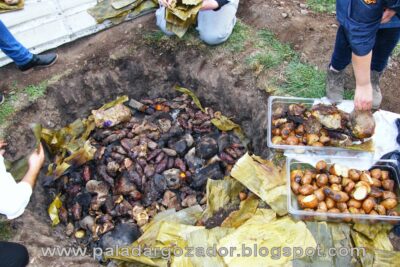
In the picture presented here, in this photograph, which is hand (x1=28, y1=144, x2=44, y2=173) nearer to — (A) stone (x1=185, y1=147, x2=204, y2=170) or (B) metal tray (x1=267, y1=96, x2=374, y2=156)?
(A) stone (x1=185, y1=147, x2=204, y2=170)

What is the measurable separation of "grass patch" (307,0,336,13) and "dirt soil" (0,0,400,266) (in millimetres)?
132

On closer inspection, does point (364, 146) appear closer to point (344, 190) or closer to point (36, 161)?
point (344, 190)

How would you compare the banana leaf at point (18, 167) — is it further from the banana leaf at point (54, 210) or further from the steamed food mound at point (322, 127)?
the steamed food mound at point (322, 127)

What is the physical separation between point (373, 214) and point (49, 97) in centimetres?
352

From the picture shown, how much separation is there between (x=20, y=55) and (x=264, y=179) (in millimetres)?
2928

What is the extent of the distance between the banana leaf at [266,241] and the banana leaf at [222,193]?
0.47 m

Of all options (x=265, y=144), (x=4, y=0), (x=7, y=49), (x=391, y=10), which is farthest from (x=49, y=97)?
(x=391, y=10)

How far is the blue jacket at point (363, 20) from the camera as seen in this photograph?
2.60m

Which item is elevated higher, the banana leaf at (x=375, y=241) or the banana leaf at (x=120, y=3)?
the banana leaf at (x=120, y=3)

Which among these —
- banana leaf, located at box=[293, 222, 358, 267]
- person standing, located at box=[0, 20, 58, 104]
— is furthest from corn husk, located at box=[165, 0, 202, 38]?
banana leaf, located at box=[293, 222, 358, 267]

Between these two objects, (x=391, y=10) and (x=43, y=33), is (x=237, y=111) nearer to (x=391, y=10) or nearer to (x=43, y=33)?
(x=391, y=10)

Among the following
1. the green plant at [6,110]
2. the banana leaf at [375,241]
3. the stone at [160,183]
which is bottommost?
the stone at [160,183]

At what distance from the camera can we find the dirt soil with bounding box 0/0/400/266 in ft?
14.2

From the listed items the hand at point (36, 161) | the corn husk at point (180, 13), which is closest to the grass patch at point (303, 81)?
the corn husk at point (180, 13)
